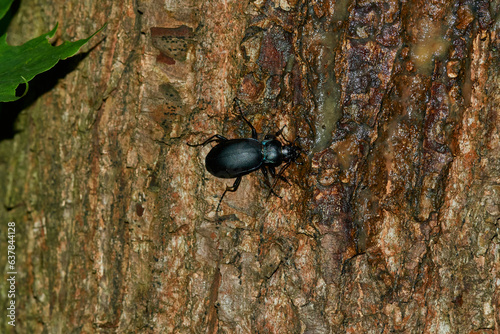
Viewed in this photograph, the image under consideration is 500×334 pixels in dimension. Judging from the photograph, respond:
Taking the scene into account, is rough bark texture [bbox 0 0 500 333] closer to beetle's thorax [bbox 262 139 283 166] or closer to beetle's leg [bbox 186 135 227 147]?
beetle's leg [bbox 186 135 227 147]

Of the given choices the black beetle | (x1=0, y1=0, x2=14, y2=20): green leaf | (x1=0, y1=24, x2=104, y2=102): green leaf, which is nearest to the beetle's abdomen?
the black beetle

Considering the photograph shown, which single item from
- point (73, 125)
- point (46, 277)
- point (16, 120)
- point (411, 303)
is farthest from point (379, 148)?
point (16, 120)

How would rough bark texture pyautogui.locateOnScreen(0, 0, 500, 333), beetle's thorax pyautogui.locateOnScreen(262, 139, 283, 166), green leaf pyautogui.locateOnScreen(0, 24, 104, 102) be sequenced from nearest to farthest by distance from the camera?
rough bark texture pyautogui.locateOnScreen(0, 0, 500, 333)
green leaf pyautogui.locateOnScreen(0, 24, 104, 102)
beetle's thorax pyautogui.locateOnScreen(262, 139, 283, 166)

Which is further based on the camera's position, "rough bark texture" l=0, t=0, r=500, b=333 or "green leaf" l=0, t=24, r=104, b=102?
"green leaf" l=0, t=24, r=104, b=102

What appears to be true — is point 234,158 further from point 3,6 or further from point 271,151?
point 3,6

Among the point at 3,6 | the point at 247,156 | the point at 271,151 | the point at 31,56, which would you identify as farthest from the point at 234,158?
the point at 3,6

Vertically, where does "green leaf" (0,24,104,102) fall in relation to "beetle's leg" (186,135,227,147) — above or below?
above
